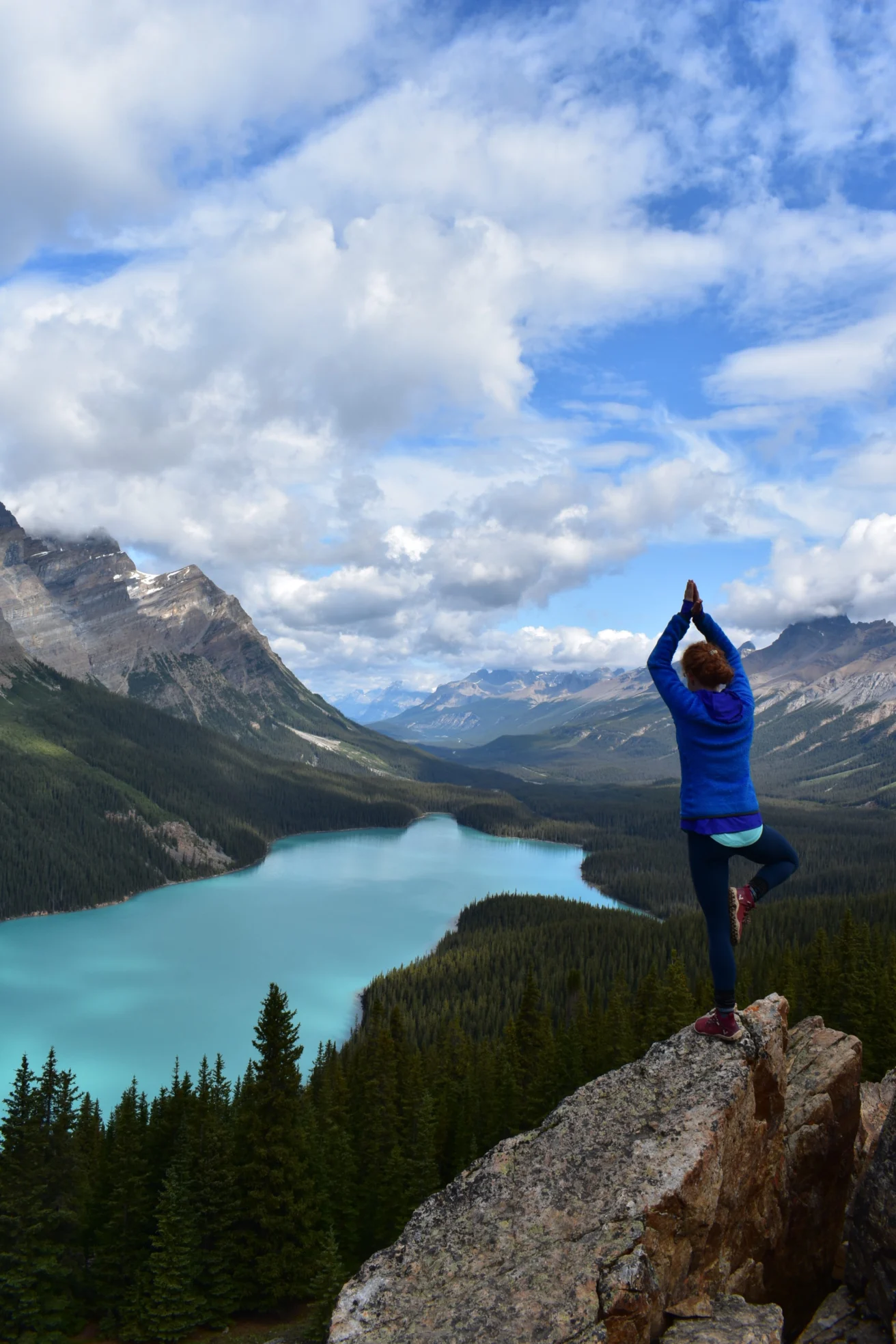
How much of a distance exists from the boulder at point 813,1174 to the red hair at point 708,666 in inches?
260

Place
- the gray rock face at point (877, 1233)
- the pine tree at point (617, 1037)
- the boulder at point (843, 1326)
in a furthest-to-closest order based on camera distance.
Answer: the pine tree at point (617, 1037) → the gray rock face at point (877, 1233) → the boulder at point (843, 1326)

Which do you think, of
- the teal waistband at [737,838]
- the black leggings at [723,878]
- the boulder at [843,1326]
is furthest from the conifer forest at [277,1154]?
the teal waistband at [737,838]

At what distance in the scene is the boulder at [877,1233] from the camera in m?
9.08

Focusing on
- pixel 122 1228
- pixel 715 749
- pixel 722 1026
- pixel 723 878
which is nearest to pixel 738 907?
pixel 723 878

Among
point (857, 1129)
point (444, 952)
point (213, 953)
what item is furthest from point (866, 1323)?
point (213, 953)

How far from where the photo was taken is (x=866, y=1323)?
897cm

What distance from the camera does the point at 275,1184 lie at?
1302 inches

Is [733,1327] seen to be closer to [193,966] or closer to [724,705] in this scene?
[724,705]

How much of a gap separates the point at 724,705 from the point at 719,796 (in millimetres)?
1093

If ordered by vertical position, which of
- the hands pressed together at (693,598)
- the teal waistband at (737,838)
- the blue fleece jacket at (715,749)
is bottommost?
the teal waistband at (737,838)

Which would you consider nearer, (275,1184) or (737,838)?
(737,838)

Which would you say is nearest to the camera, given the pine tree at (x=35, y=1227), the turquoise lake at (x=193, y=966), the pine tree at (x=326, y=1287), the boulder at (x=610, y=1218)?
the boulder at (x=610, y=1218)

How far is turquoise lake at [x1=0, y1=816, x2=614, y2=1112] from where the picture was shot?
310ft

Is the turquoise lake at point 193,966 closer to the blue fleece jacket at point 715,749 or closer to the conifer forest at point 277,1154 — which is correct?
the conifer forest at point 277,1154
